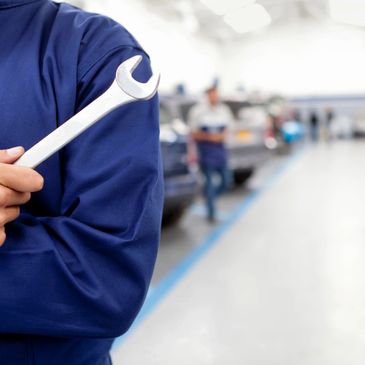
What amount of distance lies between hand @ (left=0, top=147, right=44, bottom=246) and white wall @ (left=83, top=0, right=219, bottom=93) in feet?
27.6

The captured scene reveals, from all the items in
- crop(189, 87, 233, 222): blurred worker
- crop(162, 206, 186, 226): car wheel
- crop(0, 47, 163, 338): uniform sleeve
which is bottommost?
crop(162, 206, 186, 226): car wheel

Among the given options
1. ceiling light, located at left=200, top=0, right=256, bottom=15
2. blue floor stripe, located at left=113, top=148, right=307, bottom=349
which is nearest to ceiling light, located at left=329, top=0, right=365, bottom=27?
ceiling light, located at left=200, top=0, right=256, bottom=15

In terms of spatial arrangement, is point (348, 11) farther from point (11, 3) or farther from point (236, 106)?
point (11, 3)

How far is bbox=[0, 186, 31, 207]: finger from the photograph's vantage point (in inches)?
25.9

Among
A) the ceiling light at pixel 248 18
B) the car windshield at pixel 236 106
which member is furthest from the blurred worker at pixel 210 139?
the ceiling light at pixel 248 18

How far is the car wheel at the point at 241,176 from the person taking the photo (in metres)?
7.62

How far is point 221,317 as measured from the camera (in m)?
3.19

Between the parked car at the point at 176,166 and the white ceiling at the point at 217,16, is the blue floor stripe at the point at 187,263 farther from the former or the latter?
the white ceiling at the point at 217,16

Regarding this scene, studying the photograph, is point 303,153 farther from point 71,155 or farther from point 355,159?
point 71,155

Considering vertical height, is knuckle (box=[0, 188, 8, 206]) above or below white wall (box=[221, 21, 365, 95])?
above

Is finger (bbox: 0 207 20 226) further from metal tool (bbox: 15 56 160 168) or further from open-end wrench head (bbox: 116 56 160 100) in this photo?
open-end wrench head (bbox: 116 56 160 100)

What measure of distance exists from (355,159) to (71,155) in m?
11.0

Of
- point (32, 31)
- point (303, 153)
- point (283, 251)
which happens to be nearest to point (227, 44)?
point (303, 153)

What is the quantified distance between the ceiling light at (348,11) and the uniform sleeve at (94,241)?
13.9 meters
